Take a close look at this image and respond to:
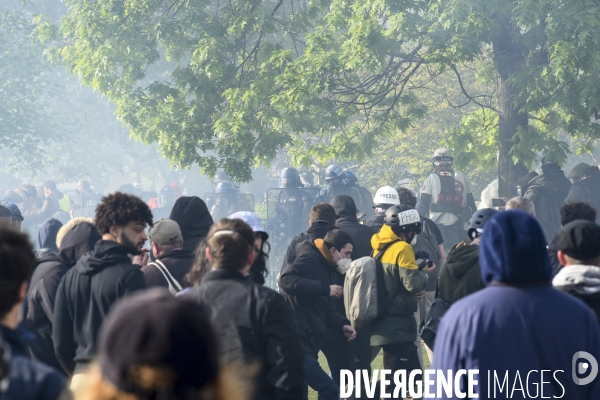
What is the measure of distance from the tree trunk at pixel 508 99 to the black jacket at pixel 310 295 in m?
7.40

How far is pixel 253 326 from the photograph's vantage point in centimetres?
386

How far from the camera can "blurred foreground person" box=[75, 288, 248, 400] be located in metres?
1.59

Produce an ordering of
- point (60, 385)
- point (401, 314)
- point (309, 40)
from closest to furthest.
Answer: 1. point (60, 385)
2. point (401, 314)
3. point (309, 40)

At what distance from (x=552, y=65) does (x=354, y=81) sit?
3.56 metres

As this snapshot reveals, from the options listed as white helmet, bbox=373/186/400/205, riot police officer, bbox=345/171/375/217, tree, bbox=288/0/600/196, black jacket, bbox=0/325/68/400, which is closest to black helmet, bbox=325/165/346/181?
riot police officer, bbox=345/171/375/217

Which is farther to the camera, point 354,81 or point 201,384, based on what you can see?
point 354,81

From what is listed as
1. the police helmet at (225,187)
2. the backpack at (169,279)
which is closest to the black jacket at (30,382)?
the backpack at (169,279)

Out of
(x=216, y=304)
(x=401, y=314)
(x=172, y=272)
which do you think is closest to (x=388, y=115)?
(x=401, y=314)

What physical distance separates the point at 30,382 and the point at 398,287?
16.3 ft

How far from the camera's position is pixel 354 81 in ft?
48.8

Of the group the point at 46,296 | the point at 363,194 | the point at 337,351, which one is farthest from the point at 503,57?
Answer: the point at 46,296

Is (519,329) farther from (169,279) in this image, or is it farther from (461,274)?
(169,279)

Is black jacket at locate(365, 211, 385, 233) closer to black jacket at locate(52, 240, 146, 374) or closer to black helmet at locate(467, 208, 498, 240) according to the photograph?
black helmet at locate(467, 208, 498, 240)

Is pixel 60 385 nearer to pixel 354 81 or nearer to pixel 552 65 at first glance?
pixel 552 65
